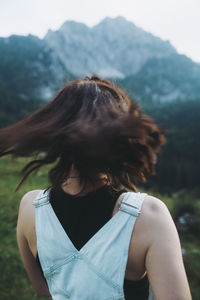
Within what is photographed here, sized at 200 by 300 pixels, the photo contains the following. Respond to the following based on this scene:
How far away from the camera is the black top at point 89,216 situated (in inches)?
34.2

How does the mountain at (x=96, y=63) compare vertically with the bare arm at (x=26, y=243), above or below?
above

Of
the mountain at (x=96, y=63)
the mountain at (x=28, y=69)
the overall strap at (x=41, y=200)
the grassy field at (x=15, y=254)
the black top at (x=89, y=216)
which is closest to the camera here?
the black top at (x=89, y=216)

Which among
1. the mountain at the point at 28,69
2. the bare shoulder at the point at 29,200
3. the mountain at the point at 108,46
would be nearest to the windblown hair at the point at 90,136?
the bare shoulder at the point at 29,200

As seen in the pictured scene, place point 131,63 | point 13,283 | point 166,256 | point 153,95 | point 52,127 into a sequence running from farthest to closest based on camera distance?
point 131,63, point 153,95, point 13,283, point 52,127, point 166,256

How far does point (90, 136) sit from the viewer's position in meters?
0.78

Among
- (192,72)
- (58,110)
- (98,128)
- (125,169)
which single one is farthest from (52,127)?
(192,72)

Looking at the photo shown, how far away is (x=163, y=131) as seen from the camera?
2.97 ft

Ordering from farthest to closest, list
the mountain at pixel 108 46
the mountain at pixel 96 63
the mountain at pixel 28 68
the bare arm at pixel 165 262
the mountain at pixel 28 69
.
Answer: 1. the mountain at pixel 108 46
2. the mountain at pixel 96 63
3. the mountain at pixel 28 68
4. the mountain at pixel 28 69
5. the bare arm at pixel 165 262

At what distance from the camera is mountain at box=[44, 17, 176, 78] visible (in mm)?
139250

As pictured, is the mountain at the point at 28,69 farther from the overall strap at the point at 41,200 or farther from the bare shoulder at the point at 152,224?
the bare shoulder at the point at 152,224

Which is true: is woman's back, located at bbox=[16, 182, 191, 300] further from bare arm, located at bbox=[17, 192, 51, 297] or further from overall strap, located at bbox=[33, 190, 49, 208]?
bare arm, located at bbox=[17, 192, 51, 297]

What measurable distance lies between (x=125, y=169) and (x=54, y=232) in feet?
1.23

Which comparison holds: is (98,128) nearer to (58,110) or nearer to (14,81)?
(58,110)

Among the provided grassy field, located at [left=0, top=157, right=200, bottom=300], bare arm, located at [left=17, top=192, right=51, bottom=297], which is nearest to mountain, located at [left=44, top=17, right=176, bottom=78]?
grassy field, located at [left=0, top=157, right=200, bottom=300]
